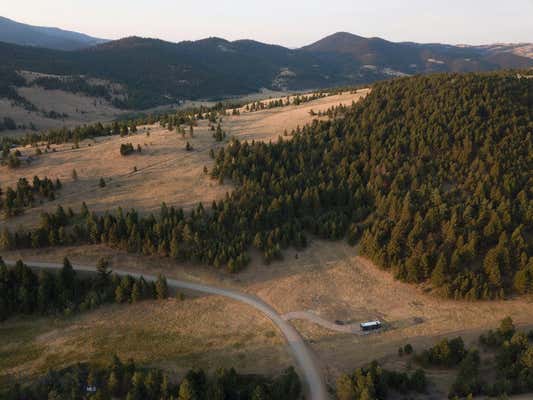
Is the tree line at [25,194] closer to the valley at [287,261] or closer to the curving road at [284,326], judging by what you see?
the valley at [287,261]

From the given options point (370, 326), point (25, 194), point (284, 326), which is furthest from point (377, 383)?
point (25, 194)

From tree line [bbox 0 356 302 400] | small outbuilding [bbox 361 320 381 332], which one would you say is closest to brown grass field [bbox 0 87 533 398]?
small outbuilding [bbox 361 320 381 332]

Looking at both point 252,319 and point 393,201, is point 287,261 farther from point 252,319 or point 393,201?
point 393,201

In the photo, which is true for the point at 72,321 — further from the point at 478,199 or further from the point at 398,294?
the point at 478,199

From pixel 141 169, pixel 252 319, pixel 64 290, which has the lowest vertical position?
pixel 252 319

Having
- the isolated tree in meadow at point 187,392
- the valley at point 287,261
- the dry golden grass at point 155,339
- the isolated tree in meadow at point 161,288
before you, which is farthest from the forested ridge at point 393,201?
the isolated tree in meadow at point 187,392

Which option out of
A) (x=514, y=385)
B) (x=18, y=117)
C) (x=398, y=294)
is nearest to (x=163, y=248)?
(x=398, y=294)
